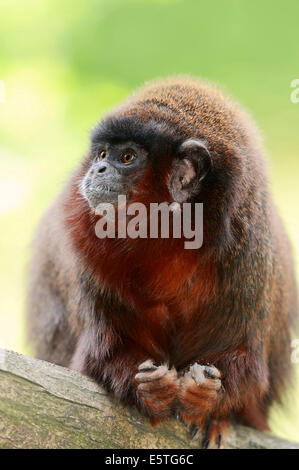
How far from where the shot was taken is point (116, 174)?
9.98 feet

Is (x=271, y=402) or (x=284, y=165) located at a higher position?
(x=284, y=165)

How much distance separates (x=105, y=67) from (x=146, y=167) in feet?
9.36

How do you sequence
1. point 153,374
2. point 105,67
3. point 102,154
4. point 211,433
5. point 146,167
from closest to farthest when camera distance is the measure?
1. point 153,374
2. point 146,167
3. point 102,154
4. point 211,433
5. point 105,67

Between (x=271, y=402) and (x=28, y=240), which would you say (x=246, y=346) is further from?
(x=28, y=240)

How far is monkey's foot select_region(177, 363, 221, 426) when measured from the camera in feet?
9.71

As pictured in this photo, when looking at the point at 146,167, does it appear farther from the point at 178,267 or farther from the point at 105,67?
the point at 105,67

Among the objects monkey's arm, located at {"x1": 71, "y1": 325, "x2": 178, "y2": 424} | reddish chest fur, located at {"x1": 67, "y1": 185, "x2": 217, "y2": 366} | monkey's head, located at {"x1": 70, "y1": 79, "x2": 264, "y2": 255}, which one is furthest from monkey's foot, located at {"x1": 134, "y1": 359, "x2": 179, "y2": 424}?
monkey's head, located at {"x1": 70, "y1": 79, "x2": 264, "y2": 255}

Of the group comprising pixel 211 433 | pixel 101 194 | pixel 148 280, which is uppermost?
pixel 101 194

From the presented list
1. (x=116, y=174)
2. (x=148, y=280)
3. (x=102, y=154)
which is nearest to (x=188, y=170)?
(x=116, y=174)

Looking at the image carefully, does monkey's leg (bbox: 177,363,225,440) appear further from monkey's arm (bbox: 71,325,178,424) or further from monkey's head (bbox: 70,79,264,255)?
monkey's head (bbox: 70,79,264,255)

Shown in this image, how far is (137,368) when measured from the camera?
10.3 feet

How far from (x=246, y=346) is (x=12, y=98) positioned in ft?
11.2

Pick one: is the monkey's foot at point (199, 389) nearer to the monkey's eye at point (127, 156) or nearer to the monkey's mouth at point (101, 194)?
the monkey's mouth at point (101, 194)
